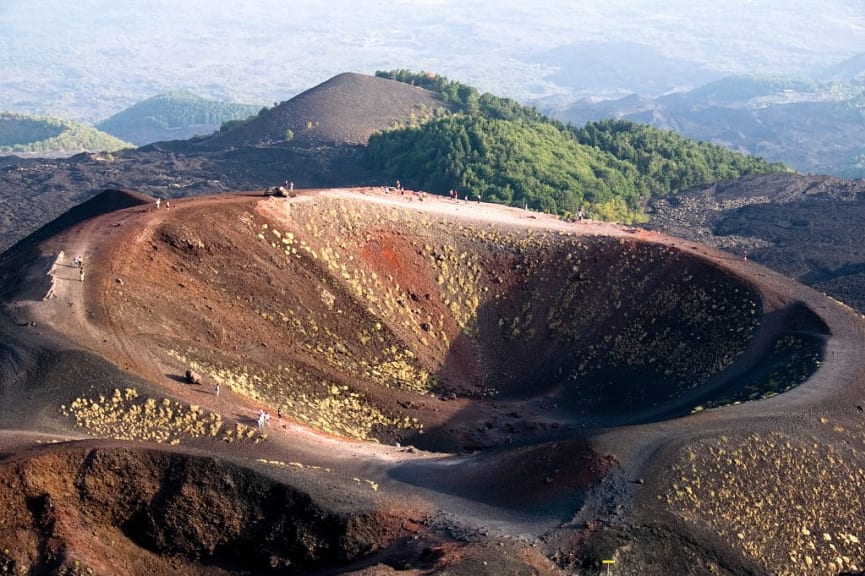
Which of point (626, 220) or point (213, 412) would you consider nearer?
point (213, 412)

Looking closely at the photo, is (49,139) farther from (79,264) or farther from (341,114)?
(79,264)

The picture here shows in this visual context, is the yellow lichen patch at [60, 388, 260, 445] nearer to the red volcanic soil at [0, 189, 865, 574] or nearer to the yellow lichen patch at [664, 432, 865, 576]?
the red volcanic soil at [0, 189, 865, 574]

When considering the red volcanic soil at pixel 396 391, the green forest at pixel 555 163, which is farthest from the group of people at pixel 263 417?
the green forest at pixel 555 163

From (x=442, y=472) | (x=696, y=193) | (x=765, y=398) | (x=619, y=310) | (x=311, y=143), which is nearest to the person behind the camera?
(x=442, y=472)

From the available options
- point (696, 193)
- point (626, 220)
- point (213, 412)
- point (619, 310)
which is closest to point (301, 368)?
point (213, 412)

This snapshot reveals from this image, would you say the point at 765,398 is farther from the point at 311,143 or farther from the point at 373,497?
the point at 311,143

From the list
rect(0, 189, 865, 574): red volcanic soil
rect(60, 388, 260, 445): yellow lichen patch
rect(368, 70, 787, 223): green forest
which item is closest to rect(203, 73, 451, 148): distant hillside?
rect(368, 70, 787, 223): green forest

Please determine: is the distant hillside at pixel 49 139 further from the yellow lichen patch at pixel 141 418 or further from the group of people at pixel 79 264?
the yellow lichen patch at pixel 141 418
